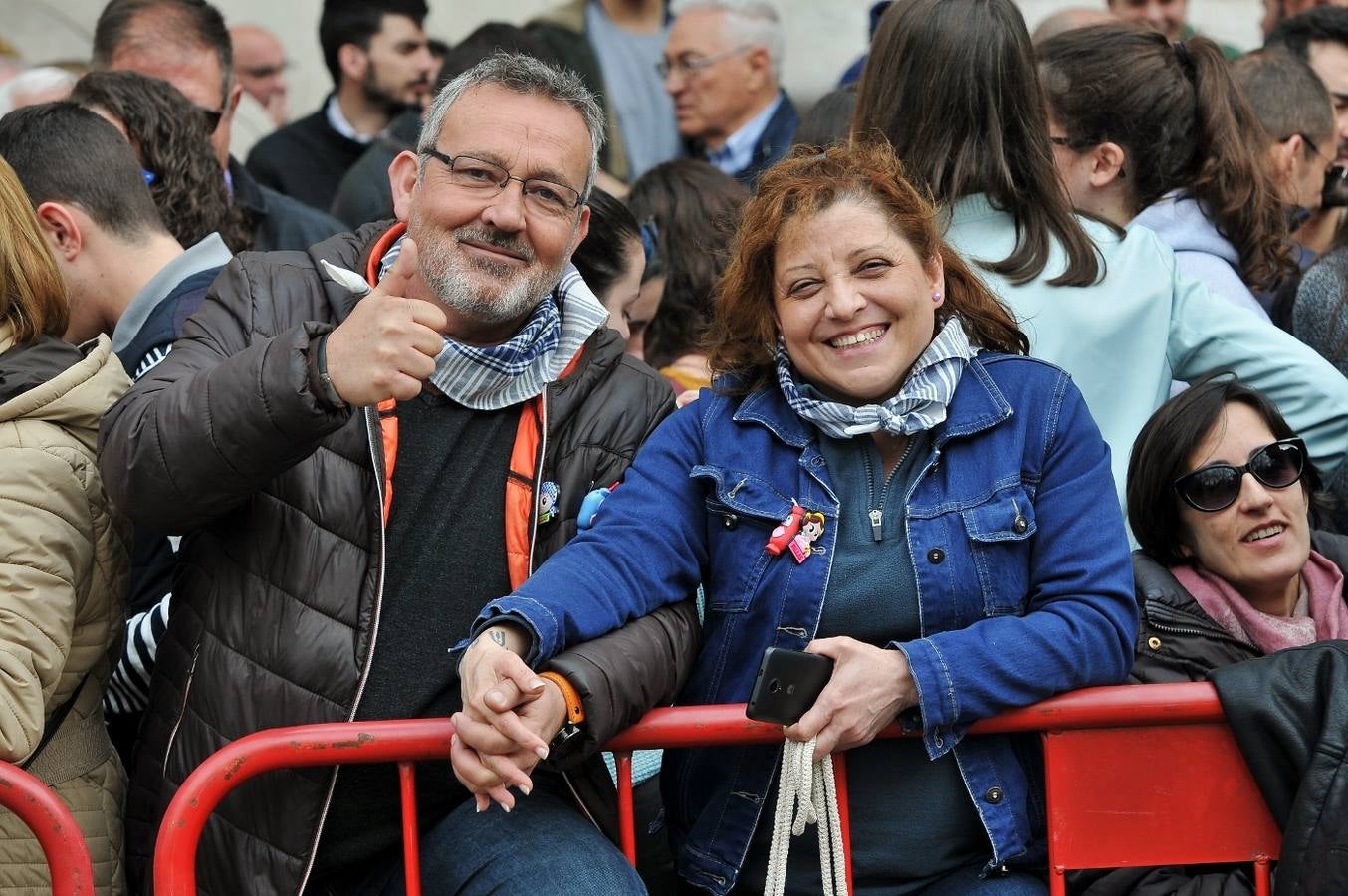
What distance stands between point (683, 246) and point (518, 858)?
2571mm

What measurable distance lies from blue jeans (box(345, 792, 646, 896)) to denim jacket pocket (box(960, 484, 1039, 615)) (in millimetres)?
837

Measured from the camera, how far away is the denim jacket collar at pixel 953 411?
321 cm

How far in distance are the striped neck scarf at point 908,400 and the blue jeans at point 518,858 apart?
885 mm

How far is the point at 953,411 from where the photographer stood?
324 centimetres

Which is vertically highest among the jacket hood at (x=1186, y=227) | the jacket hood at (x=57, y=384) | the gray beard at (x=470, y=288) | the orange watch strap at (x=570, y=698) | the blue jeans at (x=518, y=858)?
the gray beard at (x=470, y=288)

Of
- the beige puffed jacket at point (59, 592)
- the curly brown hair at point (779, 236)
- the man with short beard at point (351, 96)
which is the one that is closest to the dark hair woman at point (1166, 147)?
the curly brown hair at point (779, 236)

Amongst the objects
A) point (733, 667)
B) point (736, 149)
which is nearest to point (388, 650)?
point (733, 667)

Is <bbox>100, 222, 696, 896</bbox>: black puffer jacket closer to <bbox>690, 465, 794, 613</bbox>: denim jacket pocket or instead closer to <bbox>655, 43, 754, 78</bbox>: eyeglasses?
<bbox>690, 465, 794, 613</bbox>: denim jacket pocket

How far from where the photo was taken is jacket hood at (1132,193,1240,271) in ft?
14.4

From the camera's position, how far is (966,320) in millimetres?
3430

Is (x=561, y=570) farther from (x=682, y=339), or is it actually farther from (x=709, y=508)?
(x=682, y=339)

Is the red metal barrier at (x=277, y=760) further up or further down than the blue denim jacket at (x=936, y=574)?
further down

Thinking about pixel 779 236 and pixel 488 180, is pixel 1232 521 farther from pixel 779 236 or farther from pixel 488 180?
pixel 488 180

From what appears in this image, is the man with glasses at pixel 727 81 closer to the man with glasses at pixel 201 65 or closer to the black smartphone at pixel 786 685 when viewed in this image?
the man with glasses at pixel 201 65
